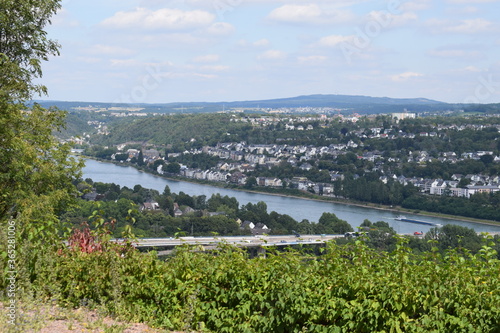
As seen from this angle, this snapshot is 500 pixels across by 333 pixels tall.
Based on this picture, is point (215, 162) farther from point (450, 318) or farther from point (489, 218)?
point (450, 318)

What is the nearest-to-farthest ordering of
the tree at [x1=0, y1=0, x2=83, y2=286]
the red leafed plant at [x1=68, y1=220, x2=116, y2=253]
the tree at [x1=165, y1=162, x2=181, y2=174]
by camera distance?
the red leafed plant at [x1=68, y1=220, x2=116, y2=253] < the tree at [x1=0, y1=0, x2=83, y2=286] < the tree at [x1=165, y1=162, x2=181, y2=174]

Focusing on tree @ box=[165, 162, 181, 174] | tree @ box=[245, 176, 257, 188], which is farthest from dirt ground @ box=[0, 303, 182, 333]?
tree @ box=[165, 162, 181, 174]

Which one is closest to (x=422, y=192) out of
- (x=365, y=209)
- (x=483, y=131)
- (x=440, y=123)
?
(x=365, y=209)

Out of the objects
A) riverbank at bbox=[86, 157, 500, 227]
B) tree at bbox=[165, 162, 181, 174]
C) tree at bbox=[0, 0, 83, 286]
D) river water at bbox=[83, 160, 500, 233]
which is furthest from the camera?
tree at bbox=[165, 162, 181, 174]

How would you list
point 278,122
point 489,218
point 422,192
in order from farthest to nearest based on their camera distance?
point 278,122, point 422,192, point 489,218

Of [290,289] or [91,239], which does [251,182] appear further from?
[290,289]

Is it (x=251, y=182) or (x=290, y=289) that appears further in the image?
(x=251, y=182)

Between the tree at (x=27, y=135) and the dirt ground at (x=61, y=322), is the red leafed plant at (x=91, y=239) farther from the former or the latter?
the tree at (x=27, y=135)

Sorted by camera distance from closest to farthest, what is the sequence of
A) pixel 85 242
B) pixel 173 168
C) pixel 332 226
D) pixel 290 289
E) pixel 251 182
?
pixel 290 289 → pixel 85 242 → pixel 332 226 → pixel 251 182 → pixel 173 168

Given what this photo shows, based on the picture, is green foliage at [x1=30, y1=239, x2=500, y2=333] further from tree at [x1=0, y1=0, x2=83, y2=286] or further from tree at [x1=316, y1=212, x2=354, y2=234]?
tree at [x1=316, y1=212, x2=354, y2=234]

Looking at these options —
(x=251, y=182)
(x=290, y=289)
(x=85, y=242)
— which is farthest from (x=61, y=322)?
(x=251, y=182)

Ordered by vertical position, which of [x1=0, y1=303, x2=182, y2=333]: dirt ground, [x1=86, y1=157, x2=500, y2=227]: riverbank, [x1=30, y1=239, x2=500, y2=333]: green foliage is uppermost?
[x1=30, y1=239, x2=500, y2=333]: green foliage
